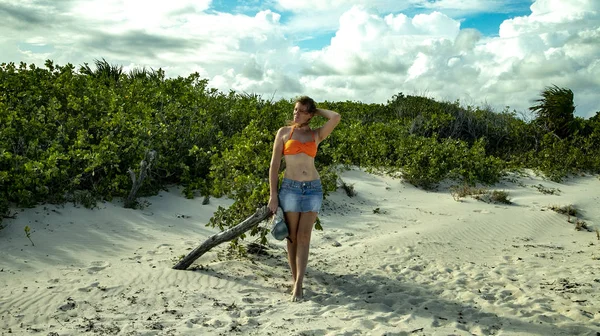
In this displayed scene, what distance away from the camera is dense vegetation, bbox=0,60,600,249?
7.29m

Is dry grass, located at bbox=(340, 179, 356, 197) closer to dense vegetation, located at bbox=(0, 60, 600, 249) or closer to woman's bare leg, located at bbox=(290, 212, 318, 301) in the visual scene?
dense vegetation, located at bbox=(0, 60, 600, 249)

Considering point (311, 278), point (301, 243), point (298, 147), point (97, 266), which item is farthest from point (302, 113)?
point (97, 266)

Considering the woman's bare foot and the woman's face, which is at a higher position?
the woman's face

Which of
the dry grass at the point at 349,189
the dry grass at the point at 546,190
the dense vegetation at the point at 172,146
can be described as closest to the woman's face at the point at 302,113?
the dense vegetation at the point at 172,146

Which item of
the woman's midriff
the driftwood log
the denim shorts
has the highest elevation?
the woman's midriff

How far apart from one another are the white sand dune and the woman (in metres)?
0.83

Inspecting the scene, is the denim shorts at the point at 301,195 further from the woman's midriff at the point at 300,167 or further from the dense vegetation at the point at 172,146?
the dense vegetation at the point at 172,146

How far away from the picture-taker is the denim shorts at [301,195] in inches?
205

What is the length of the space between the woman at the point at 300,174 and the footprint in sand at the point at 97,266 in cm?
226

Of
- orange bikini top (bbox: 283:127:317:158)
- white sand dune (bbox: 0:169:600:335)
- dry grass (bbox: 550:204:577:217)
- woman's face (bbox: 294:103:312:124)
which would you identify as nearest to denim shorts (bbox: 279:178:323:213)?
orange bikini top (bbox: 283:127:317:158)

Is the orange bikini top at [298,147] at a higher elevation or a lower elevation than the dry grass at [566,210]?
higher

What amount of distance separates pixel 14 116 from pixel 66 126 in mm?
972

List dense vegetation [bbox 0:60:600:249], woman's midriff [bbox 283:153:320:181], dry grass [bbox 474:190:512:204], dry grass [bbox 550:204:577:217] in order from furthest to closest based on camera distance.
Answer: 1. dry grass [bbox 474:190:512:204]
2. dry grass [bbox 550:204:577:217]
3. dense vegetation [bbox 0:60:600:249]
4. woman's midriff [bbox 283:153:320:181]

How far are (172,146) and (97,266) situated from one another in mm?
4084
